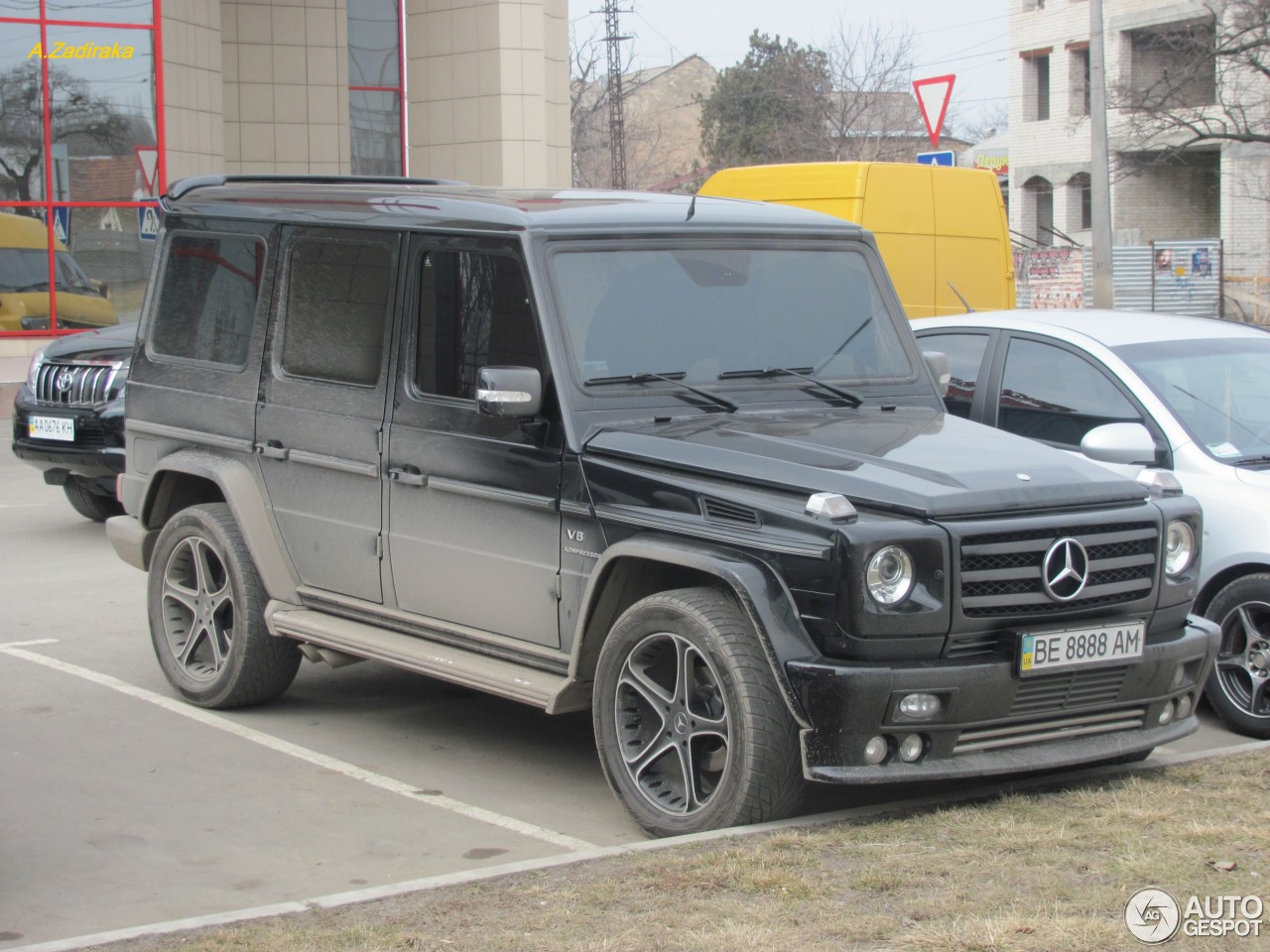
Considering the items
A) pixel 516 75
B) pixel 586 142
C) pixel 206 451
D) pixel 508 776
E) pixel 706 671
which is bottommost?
pixel 508 776

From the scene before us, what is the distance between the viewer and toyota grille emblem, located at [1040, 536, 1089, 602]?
5.09 m

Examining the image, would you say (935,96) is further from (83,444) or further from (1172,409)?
(1172,409)

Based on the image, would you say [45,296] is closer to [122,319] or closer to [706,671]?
[122,319]

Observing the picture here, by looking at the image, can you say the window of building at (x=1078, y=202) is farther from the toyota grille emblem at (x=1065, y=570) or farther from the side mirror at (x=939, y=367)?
the toyota grille emblem at (x=1065, y=570)

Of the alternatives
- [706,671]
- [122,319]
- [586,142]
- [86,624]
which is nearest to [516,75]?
[122,319]

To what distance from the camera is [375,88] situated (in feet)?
100

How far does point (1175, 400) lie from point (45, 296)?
1899 cm

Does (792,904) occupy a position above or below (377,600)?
below

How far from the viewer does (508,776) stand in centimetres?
628

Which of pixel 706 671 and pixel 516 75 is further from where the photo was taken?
pixel 516 75

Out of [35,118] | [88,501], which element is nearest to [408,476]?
[88,501]

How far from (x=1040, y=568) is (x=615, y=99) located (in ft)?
229

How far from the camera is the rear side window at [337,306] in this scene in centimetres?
650

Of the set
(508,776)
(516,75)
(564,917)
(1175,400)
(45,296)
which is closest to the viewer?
(564,917)
